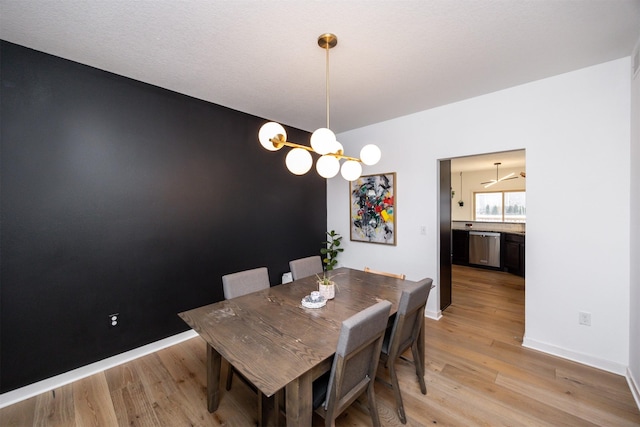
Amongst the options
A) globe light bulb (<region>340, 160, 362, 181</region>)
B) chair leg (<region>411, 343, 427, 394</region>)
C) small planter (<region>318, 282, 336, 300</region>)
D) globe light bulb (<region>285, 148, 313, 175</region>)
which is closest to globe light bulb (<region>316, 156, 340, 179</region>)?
globe light bulb (<region>285, 148, 313, 175</region>)

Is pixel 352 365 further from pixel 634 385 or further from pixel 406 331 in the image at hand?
pixel 634 385

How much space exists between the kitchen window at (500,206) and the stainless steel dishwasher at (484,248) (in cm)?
192

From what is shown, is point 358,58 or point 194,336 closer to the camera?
point 358,58

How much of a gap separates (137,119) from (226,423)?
2726 mm

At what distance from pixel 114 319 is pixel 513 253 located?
6510 mm

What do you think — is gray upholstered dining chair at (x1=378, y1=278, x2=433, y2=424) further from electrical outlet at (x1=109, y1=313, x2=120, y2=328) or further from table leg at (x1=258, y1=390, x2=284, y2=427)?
electrical outlet at (x1=109, y1=313, x2=120, y2=328)

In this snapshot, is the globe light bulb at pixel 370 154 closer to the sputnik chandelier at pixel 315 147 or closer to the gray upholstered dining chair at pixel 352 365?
the sputnik chandelier at pixel 315 147

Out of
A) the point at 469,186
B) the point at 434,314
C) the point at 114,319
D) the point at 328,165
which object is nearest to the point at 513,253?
the point at 469,186

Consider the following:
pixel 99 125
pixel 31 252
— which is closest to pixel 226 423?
pixel 31 252

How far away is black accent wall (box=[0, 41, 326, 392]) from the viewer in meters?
1.93

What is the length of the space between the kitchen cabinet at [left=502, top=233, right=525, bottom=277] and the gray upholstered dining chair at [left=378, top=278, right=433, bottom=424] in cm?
427

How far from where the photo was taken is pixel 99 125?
227cm

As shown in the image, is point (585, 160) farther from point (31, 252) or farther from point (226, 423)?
point (31, 252)

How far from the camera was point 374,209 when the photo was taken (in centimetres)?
383
